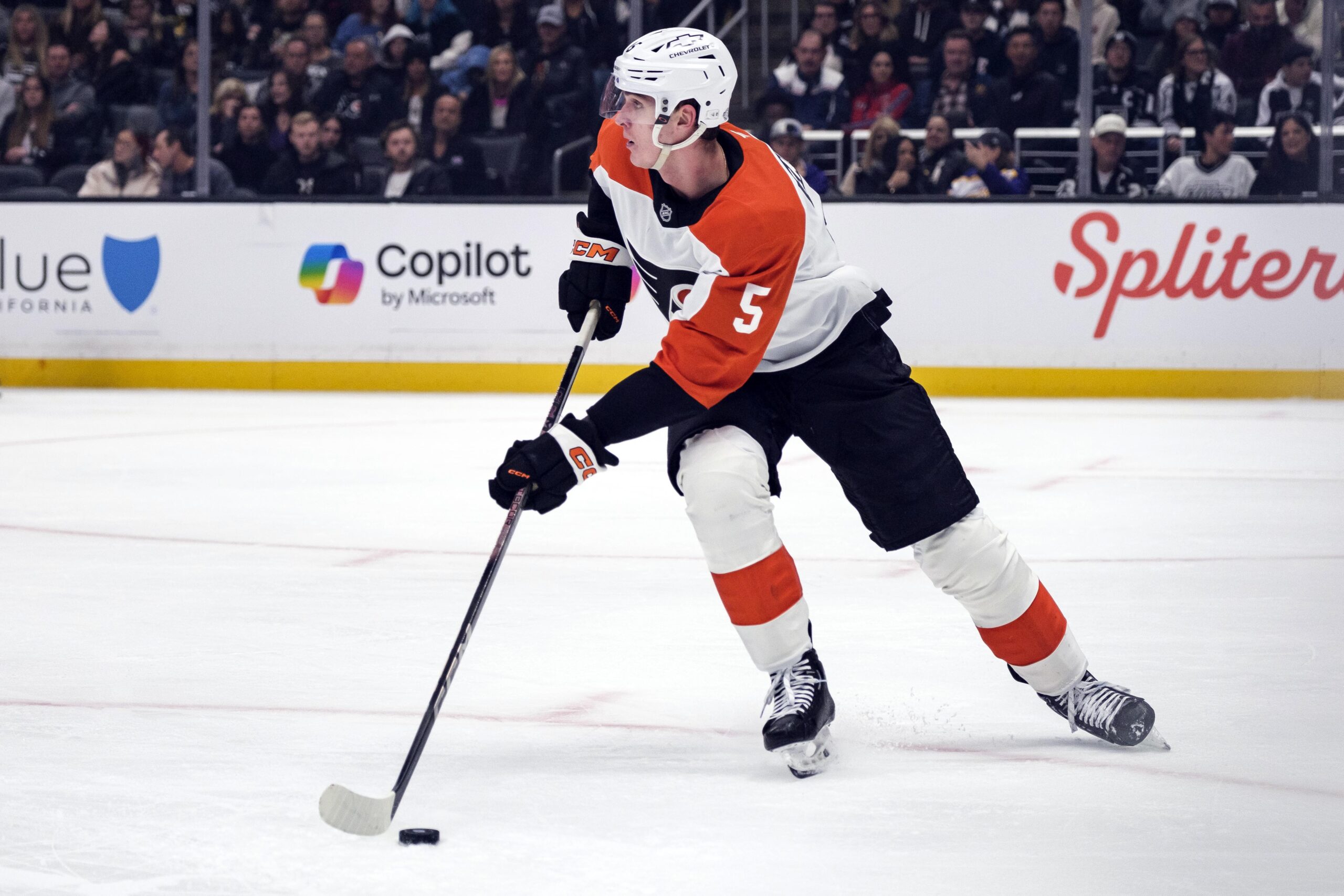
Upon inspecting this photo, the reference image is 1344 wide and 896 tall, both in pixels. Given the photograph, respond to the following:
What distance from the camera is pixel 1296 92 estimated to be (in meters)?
8.45

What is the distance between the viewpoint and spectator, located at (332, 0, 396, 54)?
10289mm

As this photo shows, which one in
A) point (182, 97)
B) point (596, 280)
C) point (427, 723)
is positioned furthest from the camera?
point (182, 97)

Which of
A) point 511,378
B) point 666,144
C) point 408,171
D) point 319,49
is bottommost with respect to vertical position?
point 511,378

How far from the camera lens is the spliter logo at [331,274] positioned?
917 centimetres

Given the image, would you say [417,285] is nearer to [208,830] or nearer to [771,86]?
[771,86]

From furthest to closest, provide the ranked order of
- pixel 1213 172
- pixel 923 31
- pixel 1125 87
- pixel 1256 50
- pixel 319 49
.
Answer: pixel 319 49 < pixel 923 31 < pixel 1125 87 < pixel 1256 50 < pixel 1213 172

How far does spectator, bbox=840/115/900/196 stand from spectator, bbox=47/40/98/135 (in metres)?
4.36

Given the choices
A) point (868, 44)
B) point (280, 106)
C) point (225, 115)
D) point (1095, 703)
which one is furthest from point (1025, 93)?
point (1095, 703)

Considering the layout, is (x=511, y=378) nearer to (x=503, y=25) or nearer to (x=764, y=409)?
(x=503, y=25)

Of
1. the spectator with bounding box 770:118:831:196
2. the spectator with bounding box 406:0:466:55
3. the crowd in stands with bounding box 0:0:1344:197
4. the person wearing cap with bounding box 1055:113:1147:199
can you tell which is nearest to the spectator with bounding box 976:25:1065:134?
the crowd in stands with bounding box 0:0:1344:197

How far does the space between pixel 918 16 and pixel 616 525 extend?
540 centimetres

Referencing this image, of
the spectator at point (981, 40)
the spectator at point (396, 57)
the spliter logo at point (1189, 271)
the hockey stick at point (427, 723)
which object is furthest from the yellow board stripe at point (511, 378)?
the hockey stick at point (427, 723)

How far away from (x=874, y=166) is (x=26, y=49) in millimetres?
5014

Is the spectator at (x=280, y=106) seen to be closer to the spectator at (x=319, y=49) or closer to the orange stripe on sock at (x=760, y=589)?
the spectator at (x=319, y=49)
